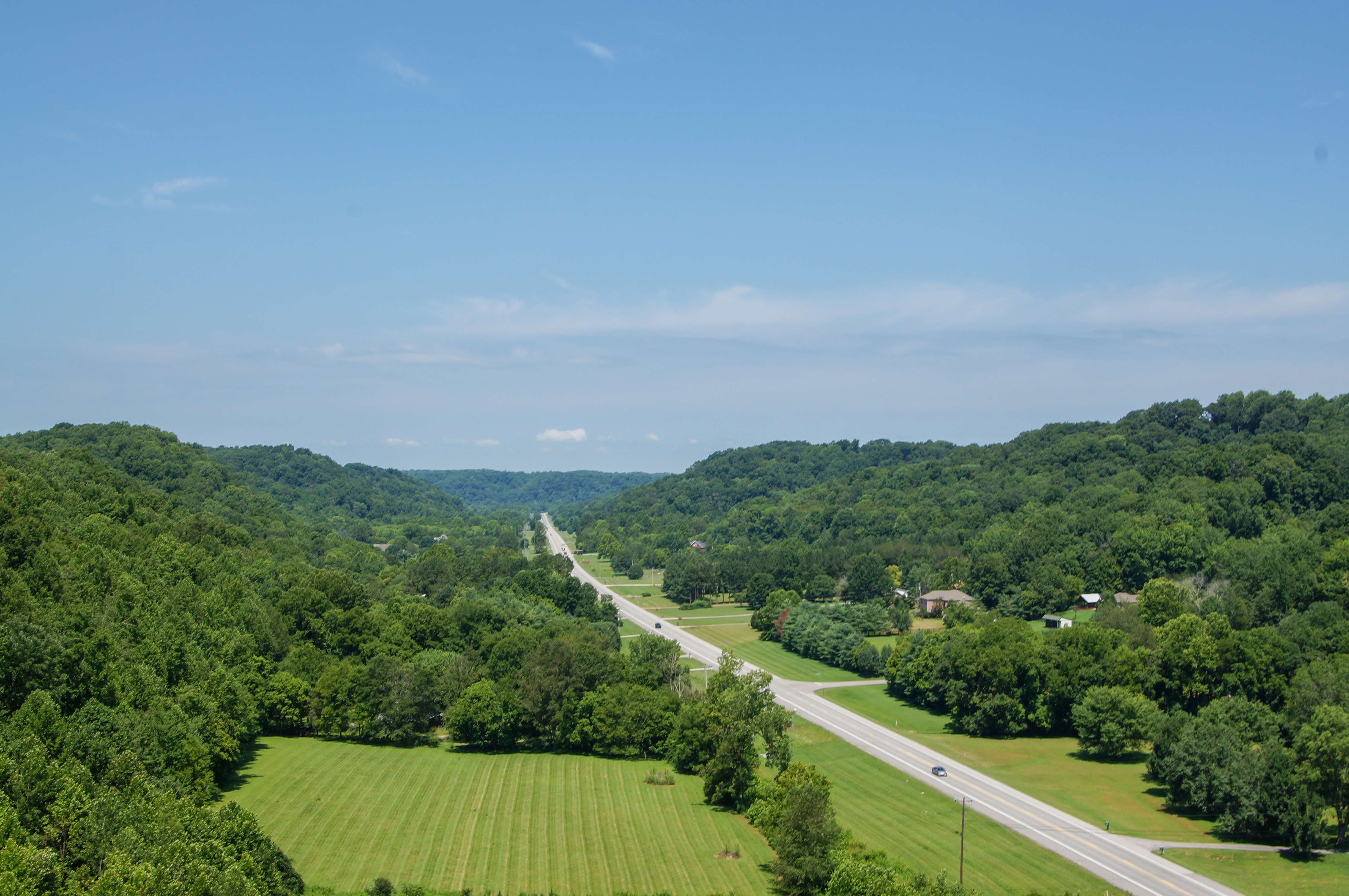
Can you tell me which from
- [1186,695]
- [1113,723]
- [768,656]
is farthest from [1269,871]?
[768,656]

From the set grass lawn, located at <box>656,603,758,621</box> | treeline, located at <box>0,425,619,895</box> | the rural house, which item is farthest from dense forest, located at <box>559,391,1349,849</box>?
treeline, located at <box>0,425,619,895</box>

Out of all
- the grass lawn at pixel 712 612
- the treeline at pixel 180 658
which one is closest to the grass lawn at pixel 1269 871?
the treeline at pixel 180 658

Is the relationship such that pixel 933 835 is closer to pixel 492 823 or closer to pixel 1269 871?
pixel 1269 871

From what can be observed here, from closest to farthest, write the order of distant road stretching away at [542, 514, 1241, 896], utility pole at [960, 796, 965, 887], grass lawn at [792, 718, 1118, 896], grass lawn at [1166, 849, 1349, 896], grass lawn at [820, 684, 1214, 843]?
utility pole at [960, 796, 965, 887], grass lawn at [1166, 849, 1349, 896], grass lawn at [792, 718, 1118, 896], distant road stretching away at [542, 514, 1241, 896], grass lawn at [820, 684, 1214, 843]

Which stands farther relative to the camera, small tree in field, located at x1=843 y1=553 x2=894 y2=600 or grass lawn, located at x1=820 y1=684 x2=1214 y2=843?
small tree in field, located at x1=843 y1=553 x2=894 y2=600

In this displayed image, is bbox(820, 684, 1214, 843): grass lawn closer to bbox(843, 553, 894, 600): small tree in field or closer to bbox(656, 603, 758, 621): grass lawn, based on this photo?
bbox(843, 553, 894, 600): small tree in field

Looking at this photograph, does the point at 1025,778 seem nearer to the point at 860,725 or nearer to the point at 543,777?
the point at 860,725

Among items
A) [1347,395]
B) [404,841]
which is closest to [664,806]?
[404,841]
